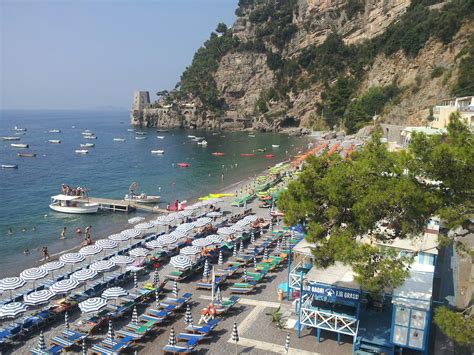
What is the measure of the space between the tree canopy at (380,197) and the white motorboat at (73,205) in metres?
30.0

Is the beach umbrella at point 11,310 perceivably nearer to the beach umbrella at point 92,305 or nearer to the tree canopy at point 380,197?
the beach umbrella at point 92,305

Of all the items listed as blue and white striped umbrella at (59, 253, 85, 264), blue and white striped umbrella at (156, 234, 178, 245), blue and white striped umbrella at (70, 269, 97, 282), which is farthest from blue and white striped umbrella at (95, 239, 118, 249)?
blue and white striped umbrella at (70, 269, 97, 282)

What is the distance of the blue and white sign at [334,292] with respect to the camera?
14.6m

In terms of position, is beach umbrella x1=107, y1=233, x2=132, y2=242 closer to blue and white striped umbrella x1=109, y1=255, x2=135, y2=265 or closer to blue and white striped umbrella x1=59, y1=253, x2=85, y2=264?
blue and white striped umbrella x1=59, y1=253, x2=85, y2=264

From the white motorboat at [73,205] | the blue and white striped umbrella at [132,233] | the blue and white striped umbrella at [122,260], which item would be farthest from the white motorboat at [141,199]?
the blue and white striped umbrella at [122,260]

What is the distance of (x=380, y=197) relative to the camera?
10.8m

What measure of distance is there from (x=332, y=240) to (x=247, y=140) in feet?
288

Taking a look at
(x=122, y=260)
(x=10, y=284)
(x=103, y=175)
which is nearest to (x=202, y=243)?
(x=122, y=260)

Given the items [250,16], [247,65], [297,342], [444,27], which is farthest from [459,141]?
[250,16]

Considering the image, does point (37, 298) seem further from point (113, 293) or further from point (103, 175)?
point (103, 175)

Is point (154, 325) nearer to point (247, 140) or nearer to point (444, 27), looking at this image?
point (444, 27)

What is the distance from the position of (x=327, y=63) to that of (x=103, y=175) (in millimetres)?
71004

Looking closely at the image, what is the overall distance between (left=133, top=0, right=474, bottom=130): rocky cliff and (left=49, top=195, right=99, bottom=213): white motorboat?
49.0m

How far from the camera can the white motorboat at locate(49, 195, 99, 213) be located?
129ft
